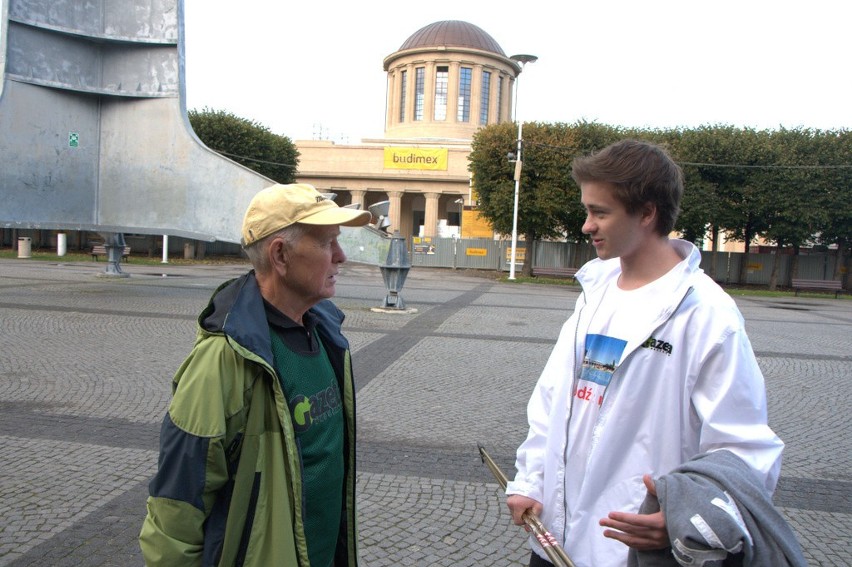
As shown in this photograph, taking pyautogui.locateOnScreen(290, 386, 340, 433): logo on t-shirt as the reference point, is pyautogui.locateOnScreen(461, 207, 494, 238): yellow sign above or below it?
above

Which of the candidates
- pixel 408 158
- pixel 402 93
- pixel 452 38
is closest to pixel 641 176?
pixel 408 158

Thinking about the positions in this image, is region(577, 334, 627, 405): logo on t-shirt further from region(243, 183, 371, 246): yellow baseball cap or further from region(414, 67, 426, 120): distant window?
region(414, 67, 426, 120): distant window

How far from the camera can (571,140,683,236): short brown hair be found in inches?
73.5

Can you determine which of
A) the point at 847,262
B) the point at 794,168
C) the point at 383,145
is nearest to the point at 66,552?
the point at 794,168

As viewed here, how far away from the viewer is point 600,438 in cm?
183

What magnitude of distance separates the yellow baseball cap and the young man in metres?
0.82

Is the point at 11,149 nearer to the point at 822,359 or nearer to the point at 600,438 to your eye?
the point at 600,438

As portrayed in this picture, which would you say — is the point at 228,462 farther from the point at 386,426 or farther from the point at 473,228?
the point at 473,228

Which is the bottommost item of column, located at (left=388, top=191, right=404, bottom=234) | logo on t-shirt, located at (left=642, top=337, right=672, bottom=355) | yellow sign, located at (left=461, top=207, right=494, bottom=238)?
logo on t-shirt, located at (left=642, top=337, right=672, bottom=355)

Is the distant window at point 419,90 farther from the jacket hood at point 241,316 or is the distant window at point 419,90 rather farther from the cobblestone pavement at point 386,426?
the jacket hood at point 241,316

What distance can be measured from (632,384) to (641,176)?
2.01ft

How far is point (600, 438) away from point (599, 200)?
719mm

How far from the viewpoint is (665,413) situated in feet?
5.69

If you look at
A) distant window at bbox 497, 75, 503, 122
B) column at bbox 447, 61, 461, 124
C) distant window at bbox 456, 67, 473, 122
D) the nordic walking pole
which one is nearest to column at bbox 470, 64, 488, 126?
distant window at bbox 456, 67, 473, 122
